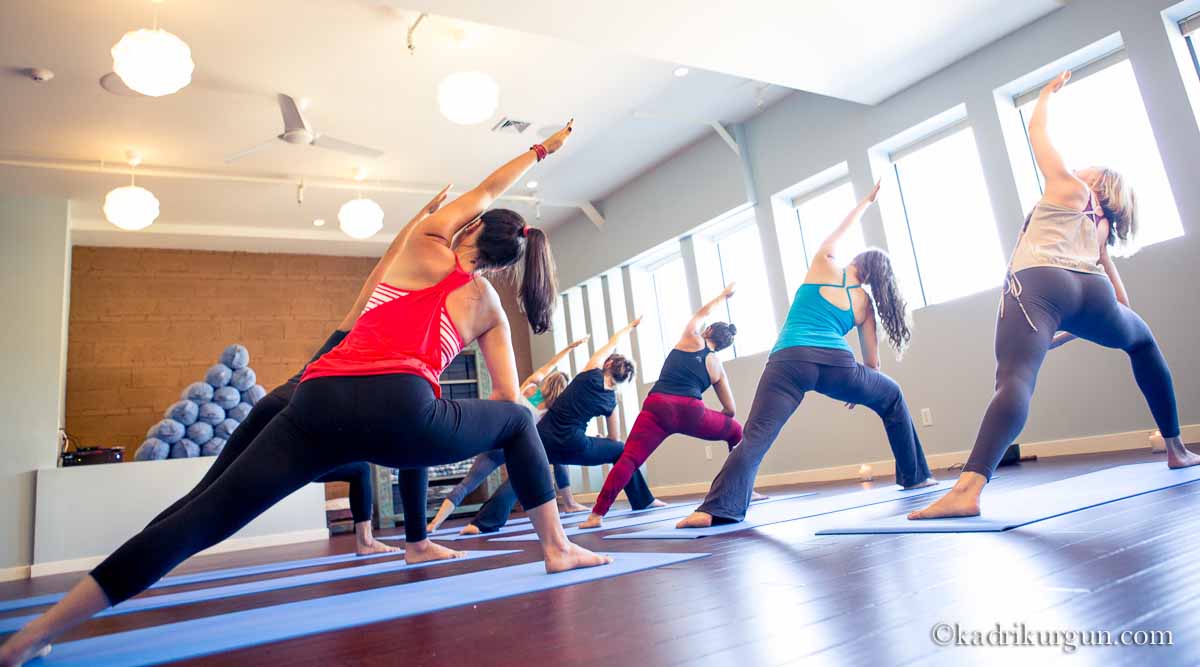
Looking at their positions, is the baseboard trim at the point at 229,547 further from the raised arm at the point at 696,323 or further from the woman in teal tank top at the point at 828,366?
the woman in teal tank top at the point at 828,366

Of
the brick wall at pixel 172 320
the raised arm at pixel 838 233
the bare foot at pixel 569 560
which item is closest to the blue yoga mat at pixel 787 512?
the bare foot at pixel 569 560

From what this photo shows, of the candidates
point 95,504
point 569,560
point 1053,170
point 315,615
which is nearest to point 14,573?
point 95,504

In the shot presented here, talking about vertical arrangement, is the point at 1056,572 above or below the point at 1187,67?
below

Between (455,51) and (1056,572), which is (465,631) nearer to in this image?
(1056,572)

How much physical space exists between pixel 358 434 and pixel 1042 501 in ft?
6.13

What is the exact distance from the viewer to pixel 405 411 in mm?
1536

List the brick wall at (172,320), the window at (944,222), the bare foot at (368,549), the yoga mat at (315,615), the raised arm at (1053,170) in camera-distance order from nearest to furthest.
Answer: the yoga mat at (315,615), the raised arm at (1053,170), the bare foot at (368,549), the window at (944,222), the brick wall at (172,320)

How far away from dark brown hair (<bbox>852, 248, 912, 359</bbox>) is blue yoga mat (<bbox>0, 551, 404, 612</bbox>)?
7.82 ft

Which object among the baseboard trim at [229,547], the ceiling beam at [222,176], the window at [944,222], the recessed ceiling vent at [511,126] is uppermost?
the ceiling beam at [222,176]

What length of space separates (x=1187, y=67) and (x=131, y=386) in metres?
8.88

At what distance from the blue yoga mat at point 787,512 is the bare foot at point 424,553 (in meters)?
0.60

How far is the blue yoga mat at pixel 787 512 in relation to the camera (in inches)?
98.0

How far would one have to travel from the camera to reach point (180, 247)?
7.89 m

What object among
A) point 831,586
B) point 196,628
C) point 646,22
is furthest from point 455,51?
point 831,586
